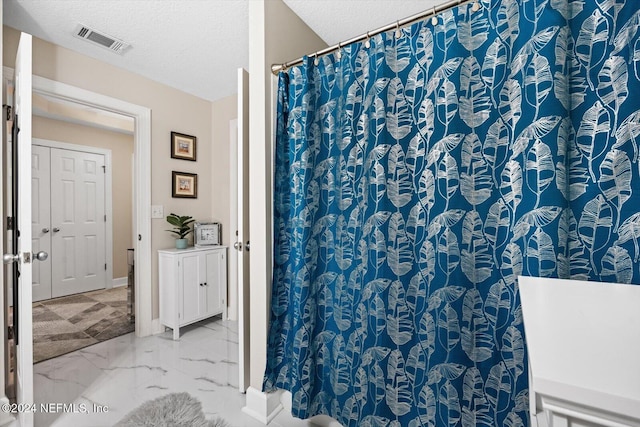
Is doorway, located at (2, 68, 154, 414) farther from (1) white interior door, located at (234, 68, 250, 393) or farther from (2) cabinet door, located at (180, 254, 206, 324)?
(1) white interior door, located at (234, 68, 250, 393)

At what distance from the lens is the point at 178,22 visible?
202 cm

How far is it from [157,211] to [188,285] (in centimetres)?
79

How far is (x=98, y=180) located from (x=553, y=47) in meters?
5.41

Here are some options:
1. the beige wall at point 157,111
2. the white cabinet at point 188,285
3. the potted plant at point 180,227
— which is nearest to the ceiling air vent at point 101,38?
the beige wall at point 157,111

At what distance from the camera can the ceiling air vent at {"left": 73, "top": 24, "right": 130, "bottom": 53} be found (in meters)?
2.11

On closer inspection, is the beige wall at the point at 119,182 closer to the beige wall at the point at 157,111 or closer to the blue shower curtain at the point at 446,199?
the beige wall at the point at 157,111

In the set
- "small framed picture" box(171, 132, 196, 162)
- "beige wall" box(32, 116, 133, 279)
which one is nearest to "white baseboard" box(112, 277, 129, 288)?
"beige wall" box(32, 116, 133, 279)

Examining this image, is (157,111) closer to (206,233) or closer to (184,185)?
(184,185)

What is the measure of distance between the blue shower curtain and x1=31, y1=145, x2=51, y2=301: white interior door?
402 centimetres

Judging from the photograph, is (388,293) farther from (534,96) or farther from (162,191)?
(162,191)

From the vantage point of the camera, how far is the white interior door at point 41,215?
382 cm

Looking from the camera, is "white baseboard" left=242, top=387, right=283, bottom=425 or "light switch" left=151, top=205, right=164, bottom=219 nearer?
"white baseboard" left=242, top=387, right=283, bottom=425

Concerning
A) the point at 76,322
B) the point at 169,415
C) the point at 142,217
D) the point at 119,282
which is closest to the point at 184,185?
the point at 142,217

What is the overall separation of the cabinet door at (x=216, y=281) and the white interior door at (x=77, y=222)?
2.61 meters
